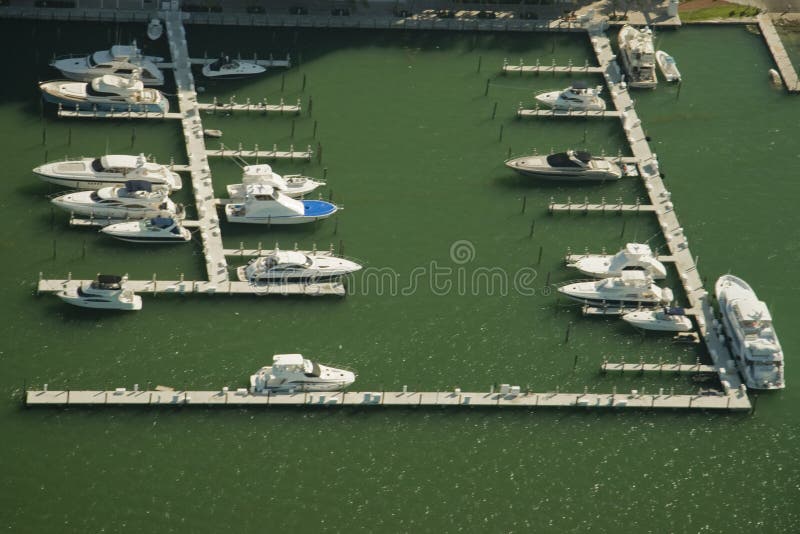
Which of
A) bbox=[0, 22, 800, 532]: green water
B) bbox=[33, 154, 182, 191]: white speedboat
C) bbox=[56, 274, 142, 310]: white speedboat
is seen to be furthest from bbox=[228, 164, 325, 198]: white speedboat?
bbox=[56, 274, 142, 310]: white speedboat

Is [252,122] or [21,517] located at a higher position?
[252,122]

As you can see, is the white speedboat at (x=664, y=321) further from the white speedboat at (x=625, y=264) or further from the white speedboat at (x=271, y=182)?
the white speedboat at (x=271, y=182)

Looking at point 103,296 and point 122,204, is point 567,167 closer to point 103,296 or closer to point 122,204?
point 122,204

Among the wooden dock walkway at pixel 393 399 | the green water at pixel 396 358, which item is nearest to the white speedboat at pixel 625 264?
the green water at pixel 396 358

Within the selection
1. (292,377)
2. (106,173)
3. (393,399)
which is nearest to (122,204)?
(106,173)

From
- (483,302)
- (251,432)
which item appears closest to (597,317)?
(483,302)

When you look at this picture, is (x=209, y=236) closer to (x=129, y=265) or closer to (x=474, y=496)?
(x=129, y=265)
